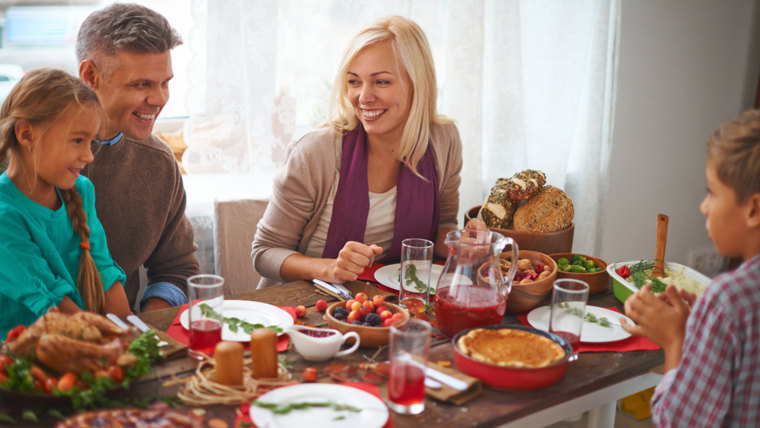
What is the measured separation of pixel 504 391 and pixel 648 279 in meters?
0.75

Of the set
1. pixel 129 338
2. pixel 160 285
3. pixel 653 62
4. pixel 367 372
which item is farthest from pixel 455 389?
pixel 653 62

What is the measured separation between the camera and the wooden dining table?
1186 mm

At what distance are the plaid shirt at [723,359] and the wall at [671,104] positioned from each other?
2.90 metres

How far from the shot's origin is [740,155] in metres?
1.16

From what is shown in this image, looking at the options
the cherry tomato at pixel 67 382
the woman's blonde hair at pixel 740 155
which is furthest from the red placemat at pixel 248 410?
the woman's blonde hair at pixel 740 155

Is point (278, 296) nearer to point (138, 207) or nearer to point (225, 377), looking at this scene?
point (225, 377)

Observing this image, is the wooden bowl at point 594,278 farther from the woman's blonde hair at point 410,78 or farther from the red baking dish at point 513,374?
the woman's blonde hair at point 410,78

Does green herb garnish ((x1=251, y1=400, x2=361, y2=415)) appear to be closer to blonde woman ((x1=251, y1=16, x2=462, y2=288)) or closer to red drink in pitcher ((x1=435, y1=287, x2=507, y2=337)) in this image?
red drink in pitcher ((x1=435, y1=287, x2=507, y2=337))

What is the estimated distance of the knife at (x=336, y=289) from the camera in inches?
69.1

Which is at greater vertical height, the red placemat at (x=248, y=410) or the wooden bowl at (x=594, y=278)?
the wooden bowl at (x=594, y=278)

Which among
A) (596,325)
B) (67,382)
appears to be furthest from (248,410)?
(596,325)

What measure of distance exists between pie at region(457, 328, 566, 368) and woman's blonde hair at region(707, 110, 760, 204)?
0.47 meters

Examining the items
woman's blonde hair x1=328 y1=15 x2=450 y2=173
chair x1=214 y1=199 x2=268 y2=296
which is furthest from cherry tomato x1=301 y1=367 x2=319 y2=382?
chair x1=214 y1=199 x2=268 y2=296

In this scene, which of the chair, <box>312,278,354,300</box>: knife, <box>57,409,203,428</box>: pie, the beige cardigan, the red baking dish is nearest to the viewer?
<box>57,409,203,428</box>: pie
